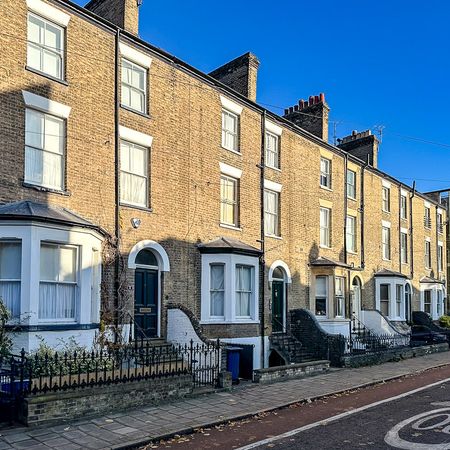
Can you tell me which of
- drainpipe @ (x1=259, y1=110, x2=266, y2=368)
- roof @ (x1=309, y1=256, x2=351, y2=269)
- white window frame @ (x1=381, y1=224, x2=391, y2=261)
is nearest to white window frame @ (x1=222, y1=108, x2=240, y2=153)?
drainpipe @ (x1=259, y1=110, x2=266, y2=368)

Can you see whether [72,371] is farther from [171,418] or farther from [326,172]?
[326,172]

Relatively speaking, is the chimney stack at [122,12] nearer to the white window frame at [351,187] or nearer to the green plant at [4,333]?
the green plant at [4,333]

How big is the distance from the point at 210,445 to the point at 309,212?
52.0 feet

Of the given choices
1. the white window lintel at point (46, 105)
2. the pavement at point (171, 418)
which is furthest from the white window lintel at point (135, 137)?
the pavement at point (171, 418)

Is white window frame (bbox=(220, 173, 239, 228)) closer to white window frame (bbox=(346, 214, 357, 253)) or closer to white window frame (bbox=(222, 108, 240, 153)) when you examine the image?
white window frame (bbox=(222, 108, 240, 153))

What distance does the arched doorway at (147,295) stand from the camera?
15445 mm

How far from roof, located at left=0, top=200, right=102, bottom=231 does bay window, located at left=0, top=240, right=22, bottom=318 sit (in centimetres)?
69

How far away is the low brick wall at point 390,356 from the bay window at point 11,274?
1161cm

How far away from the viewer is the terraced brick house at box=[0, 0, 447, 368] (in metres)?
12.5

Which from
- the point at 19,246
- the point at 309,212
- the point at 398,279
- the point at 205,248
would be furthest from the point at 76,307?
the point at 398,279

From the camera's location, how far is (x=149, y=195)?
16.0 m

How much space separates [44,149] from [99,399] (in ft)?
21.3

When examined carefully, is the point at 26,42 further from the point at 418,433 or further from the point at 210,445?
the point at 418,433

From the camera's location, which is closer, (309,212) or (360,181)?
(309,212)
